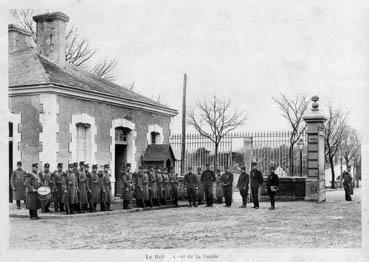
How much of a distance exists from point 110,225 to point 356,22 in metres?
5.80

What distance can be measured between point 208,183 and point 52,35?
623 centimetres

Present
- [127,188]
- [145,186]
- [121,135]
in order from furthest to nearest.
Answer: [121,135] → [145,186] → [127,188]

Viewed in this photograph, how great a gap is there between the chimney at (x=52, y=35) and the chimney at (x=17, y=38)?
39cm

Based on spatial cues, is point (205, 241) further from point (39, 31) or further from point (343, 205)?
point (39, 31)

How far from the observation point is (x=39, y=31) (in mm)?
15234

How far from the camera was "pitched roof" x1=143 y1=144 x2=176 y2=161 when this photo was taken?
53.2ft

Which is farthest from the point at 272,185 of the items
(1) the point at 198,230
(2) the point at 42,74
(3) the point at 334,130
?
(3) the point at 334,130

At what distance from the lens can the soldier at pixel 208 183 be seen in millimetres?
14930

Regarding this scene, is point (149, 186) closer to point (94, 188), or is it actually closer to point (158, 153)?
point (94, 188)

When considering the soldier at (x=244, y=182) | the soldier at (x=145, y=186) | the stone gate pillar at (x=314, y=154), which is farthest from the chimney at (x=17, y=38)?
the stone gate pillar at (x=314, y=154)

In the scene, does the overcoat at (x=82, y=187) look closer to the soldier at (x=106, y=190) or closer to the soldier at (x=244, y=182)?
the soldier at (x=106, y=190)

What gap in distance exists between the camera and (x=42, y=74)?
12.9m

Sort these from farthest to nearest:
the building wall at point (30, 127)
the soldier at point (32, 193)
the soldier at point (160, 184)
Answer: the soldier at point (160, 184)
the building wall at point (30, 127)
the soldier at point (32, 193)

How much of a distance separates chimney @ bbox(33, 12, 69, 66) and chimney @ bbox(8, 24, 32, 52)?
1.29 feet
